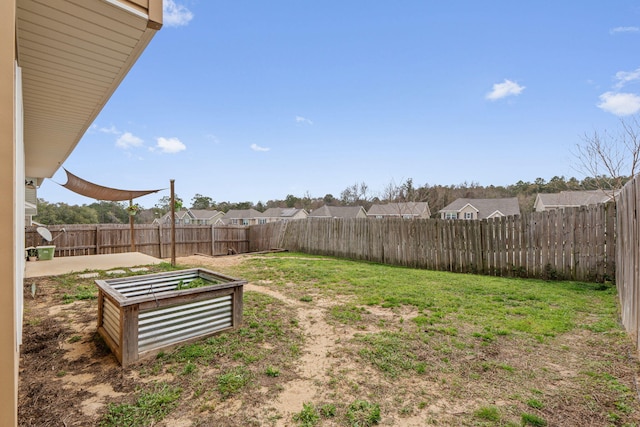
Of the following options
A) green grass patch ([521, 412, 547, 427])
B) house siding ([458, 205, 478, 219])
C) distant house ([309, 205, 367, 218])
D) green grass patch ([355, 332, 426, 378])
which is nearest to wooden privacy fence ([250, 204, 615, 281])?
green grass patch ([355, 332, 426, 378])

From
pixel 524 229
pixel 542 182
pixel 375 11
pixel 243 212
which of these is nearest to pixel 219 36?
pixel 375 11

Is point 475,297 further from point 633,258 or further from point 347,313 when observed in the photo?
point 347,313

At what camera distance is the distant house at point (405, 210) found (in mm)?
30316

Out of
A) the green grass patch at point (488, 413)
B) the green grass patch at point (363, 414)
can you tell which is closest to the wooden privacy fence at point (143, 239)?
the green grass patch at point (363, 414)

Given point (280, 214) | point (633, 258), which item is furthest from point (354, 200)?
point (633, 258)

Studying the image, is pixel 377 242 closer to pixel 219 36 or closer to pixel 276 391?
pixel 276 391

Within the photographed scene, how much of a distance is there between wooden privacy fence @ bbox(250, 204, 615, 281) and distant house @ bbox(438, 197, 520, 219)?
25.1 m

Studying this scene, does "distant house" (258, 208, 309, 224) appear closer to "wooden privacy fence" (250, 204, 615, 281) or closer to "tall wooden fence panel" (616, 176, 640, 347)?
"wooden privacy fence" (250, 204, 615, 281)

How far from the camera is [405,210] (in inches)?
1223

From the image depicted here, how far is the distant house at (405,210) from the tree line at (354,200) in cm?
91

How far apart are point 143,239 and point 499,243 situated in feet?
43.5

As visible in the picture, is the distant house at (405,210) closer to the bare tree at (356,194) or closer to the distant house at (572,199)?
the bare tree at (356,194)

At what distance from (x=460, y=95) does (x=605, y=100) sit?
5.48 metres

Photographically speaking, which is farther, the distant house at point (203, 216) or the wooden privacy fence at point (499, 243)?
the distant house at point (203, 216)
